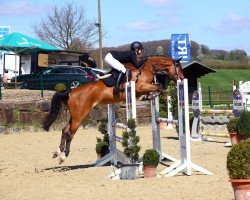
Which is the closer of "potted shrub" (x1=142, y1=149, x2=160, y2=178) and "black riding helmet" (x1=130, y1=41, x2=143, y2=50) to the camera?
"potted shrub" (x1=142, y1=149, x2=160, y2=178)

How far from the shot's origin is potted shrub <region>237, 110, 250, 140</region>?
15.1 meters

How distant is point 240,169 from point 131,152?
397cm

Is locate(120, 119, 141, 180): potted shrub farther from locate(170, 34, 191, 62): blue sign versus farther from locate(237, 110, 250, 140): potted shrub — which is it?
locate(170, 34, 191, 62): blue sign

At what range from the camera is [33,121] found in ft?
74.8

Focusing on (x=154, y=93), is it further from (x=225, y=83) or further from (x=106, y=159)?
(x=225, y=83)

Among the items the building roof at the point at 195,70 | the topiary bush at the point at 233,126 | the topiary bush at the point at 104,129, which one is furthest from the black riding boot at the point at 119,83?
the building roof at the point at 195,70

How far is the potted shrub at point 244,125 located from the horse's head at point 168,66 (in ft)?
9.34

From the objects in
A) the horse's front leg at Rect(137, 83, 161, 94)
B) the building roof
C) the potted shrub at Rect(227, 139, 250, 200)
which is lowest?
the potted shrub at Rect(227, 139, 250, 200)

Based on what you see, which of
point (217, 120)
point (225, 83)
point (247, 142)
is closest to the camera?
point (247, 142)

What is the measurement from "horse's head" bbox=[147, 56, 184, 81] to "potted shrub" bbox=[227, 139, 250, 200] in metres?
5.42

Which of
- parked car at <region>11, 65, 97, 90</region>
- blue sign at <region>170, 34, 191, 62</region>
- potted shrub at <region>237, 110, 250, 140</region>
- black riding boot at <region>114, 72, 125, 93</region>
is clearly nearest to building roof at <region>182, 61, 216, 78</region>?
blue sign at <region>170, 34, 191, 62</region>

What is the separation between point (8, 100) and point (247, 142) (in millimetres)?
17339

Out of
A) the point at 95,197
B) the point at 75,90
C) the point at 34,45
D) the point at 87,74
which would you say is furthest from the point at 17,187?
the point at 34,45

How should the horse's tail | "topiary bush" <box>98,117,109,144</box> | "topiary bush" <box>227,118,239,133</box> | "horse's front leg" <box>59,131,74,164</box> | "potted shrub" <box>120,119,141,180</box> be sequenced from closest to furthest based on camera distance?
"potted shrub" <box>120,119,141,180</box>
"horse's front leg" <box>59,131,74,164</box>
the horse's tail
"topiary bush" <box>98,117,109,144</box>
"topiary bush" <box>227,118,239,133</box>
